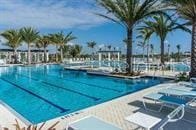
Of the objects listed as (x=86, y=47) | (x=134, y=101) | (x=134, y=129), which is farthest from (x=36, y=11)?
(x=86, y=47)

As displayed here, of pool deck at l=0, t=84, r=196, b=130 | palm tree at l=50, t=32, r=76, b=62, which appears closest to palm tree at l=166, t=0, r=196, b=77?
A: pool deck at l=0, t=84, r=196, b=130

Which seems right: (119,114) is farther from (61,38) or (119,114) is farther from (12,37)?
(61,38)

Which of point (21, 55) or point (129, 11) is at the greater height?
point (129, 11)

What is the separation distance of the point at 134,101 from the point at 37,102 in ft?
14.3

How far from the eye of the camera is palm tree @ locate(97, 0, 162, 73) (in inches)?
608

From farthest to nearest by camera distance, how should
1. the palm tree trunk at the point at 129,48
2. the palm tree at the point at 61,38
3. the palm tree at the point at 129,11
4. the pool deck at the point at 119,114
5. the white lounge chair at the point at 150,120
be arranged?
1. the palm tree at the point at 61,38
2. the palm tree trunk at the point at 129,48
3. the palm tree at the point at 129,11
4. the pool deck at the point at 119,114
5. the white lounge chair at the point at 150,120

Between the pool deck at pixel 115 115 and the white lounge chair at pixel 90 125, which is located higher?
the white lounge chair at pixel 90 125

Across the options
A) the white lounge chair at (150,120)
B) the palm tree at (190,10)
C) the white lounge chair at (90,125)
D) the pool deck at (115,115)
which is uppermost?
the palm tree at (190,10)

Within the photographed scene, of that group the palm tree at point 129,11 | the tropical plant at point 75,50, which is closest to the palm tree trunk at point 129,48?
the palm tree at point 129,11

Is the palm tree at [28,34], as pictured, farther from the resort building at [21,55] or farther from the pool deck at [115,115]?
the pool deck at [115,115]

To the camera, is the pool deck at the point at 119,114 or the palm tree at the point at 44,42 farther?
the palm tree at the point at 44,42

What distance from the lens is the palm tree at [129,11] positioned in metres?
15.4

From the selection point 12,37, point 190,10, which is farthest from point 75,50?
point 190,10

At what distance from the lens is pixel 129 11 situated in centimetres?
1582
